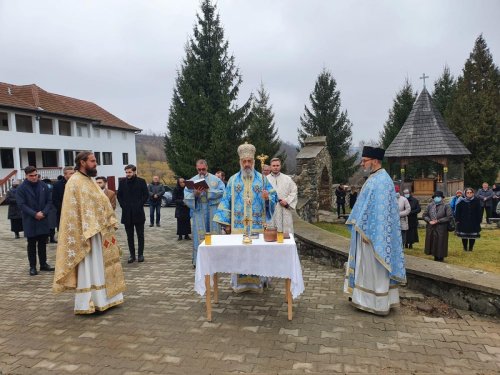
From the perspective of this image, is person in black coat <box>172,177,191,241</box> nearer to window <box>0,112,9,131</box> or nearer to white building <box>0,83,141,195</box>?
white building <box>0,83,141,195</box>

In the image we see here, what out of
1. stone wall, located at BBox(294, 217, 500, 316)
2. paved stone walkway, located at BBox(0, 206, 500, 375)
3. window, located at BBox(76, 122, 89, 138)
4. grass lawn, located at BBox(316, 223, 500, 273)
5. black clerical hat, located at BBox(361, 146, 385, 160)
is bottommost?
grass lawn, located at BBox(316, 223, 500, 273)

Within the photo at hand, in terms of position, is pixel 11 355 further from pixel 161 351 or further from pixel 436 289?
pixel 436 289

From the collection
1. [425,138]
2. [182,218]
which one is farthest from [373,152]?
[425,138]

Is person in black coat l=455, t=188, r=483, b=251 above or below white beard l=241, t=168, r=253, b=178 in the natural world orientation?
below

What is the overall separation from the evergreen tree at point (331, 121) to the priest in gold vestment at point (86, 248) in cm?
2925

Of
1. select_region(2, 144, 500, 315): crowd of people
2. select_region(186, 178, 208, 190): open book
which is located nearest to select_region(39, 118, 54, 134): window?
select_region(186, 178, 208, 190): open book

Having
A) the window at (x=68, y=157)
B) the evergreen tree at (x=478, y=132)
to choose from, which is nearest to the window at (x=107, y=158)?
the window at (x=68, y=157)

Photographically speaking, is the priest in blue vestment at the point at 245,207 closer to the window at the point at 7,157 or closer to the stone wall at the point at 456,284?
the stone wall at the point at 456,284

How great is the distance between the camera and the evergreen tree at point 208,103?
18.2m

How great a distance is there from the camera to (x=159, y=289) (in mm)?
5855

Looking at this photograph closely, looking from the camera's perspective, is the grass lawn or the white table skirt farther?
the grass lawn

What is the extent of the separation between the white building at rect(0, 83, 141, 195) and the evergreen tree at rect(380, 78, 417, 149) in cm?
2656

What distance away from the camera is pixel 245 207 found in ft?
18.2

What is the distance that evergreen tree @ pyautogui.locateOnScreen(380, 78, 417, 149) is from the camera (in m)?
32.7
